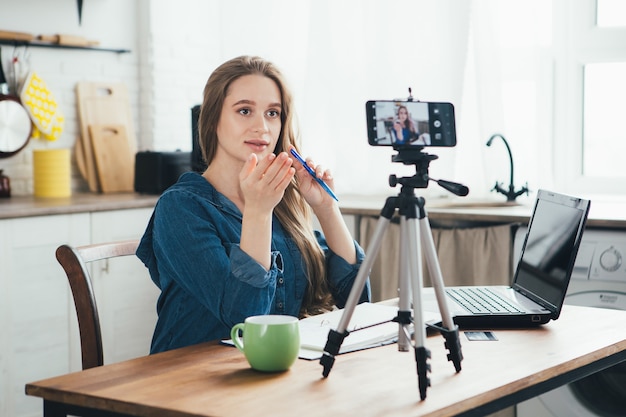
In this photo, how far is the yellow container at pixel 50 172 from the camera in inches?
150

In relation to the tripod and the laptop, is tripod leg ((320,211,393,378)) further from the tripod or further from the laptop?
the laptop

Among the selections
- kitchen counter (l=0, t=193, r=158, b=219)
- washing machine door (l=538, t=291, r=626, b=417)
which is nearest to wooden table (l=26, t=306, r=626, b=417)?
washing machine door (l=538, t=291, r=626, b=417)

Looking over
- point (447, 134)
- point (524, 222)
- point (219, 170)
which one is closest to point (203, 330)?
point (219, 170)

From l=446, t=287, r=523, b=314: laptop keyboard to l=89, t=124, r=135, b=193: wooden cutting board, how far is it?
235cm

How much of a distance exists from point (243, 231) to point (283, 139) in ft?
1.37

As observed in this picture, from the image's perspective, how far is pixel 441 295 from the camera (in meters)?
1.43

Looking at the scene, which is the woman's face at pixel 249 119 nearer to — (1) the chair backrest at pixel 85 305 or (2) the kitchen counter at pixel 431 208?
(1) the chair backrest at pixel 85 305

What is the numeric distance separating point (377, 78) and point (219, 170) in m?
2.02

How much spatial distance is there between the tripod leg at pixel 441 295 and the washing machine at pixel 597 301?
1.55 m

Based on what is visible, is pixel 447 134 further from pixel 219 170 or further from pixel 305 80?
pixel 305 80

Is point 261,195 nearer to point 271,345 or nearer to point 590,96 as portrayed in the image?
point 271,345

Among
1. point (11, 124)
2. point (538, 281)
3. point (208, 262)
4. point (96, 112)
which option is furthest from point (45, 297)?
point (538, 281)

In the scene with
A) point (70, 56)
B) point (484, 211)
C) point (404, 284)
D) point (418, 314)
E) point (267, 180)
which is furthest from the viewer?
point (70, 56)

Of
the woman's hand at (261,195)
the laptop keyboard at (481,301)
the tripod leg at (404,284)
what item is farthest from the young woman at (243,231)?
the tripod leg at (404,284)
